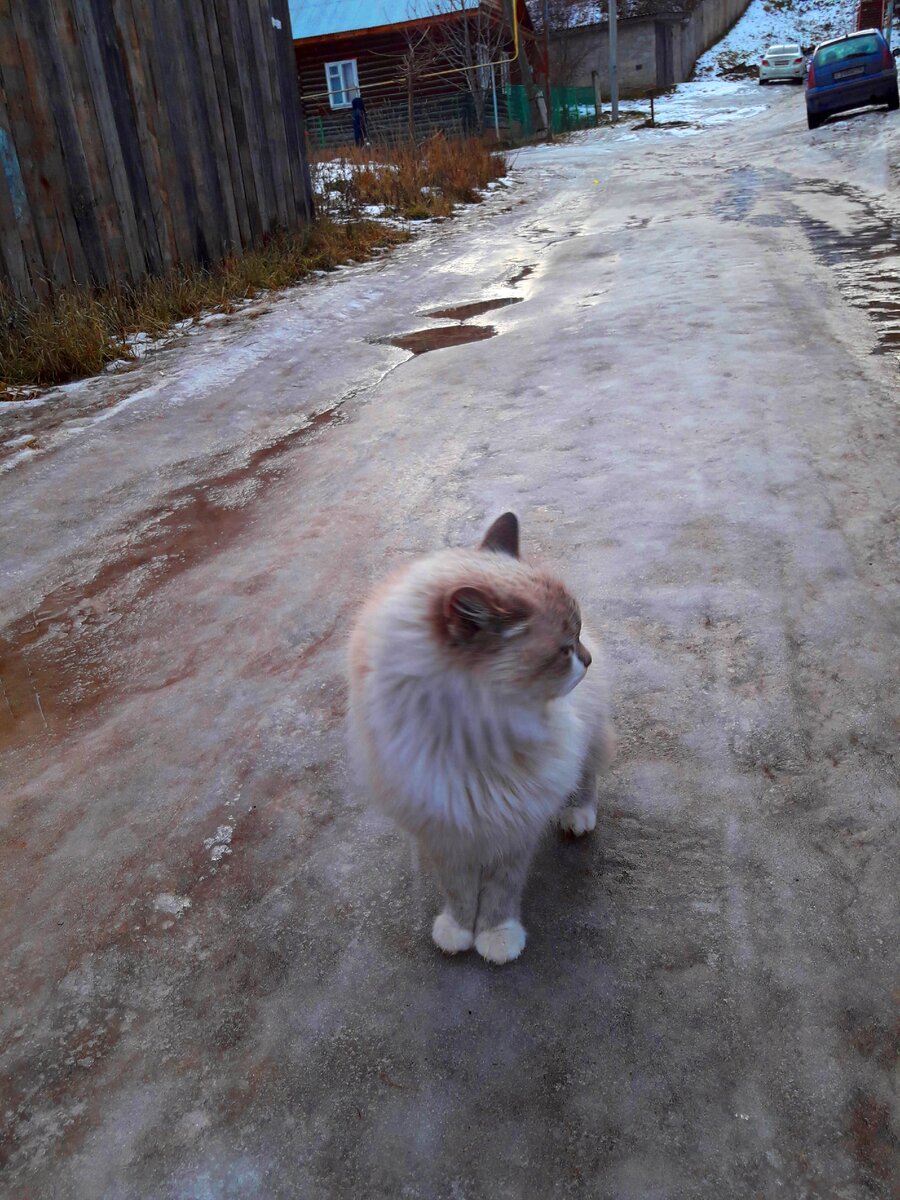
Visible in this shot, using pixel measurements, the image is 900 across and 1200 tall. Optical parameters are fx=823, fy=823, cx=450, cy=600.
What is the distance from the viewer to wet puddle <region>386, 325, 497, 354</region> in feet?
21.7

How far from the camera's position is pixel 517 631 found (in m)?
1.72

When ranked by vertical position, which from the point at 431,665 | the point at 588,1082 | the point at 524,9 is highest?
the point at 524,9

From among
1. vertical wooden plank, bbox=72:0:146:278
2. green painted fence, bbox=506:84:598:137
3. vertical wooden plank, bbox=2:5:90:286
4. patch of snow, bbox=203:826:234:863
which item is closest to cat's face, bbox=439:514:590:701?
patch of snow, bbox=203:826:234:863

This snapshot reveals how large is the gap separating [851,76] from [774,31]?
125ft

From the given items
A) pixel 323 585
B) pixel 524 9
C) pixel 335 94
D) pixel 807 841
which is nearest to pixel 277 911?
pixel 807 841

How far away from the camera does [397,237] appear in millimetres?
11211

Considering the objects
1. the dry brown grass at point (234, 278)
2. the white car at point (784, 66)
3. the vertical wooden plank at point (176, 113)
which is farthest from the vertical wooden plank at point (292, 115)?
the white car at point (784, 66)

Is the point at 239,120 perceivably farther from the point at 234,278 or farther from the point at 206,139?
the point at 234,278

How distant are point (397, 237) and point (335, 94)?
20.6 metres

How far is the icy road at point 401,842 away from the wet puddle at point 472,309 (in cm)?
210

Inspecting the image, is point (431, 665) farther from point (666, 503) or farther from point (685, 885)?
point (666, 503)

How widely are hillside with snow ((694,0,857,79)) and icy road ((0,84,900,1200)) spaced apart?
48.7 metres

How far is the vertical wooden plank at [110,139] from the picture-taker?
6.75 m

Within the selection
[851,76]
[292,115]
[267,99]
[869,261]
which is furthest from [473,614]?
[851,76]
